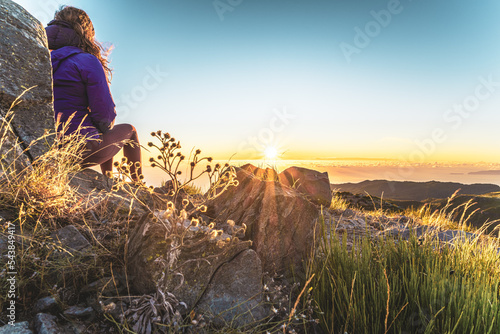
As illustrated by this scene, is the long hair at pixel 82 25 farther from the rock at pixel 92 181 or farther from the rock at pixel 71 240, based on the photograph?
the rock at pixel 71 240

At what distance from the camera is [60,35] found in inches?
171

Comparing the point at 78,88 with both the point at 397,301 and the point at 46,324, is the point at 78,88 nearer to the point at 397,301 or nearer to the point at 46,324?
the point at 46,324

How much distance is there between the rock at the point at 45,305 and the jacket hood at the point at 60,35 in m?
3.96

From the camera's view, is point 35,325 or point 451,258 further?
point 451,258

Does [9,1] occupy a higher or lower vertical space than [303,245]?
higher

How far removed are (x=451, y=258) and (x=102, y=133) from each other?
4.71 m

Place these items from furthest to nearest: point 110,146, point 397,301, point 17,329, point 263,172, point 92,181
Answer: point 263,172, point 110,146, point 92,181, point 397,301, point 17,329

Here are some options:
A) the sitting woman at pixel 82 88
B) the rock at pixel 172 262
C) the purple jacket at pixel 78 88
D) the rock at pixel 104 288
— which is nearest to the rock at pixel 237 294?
the rock at pixel 172 262

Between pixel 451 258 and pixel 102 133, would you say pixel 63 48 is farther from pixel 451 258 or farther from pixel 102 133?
pixel 451 258

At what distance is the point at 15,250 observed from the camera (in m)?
2.21

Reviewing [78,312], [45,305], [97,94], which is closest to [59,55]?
[97,94]

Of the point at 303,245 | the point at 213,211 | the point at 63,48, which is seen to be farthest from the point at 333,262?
the point at 63,48

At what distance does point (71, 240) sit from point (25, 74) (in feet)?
7.41

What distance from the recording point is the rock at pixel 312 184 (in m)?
6.24
